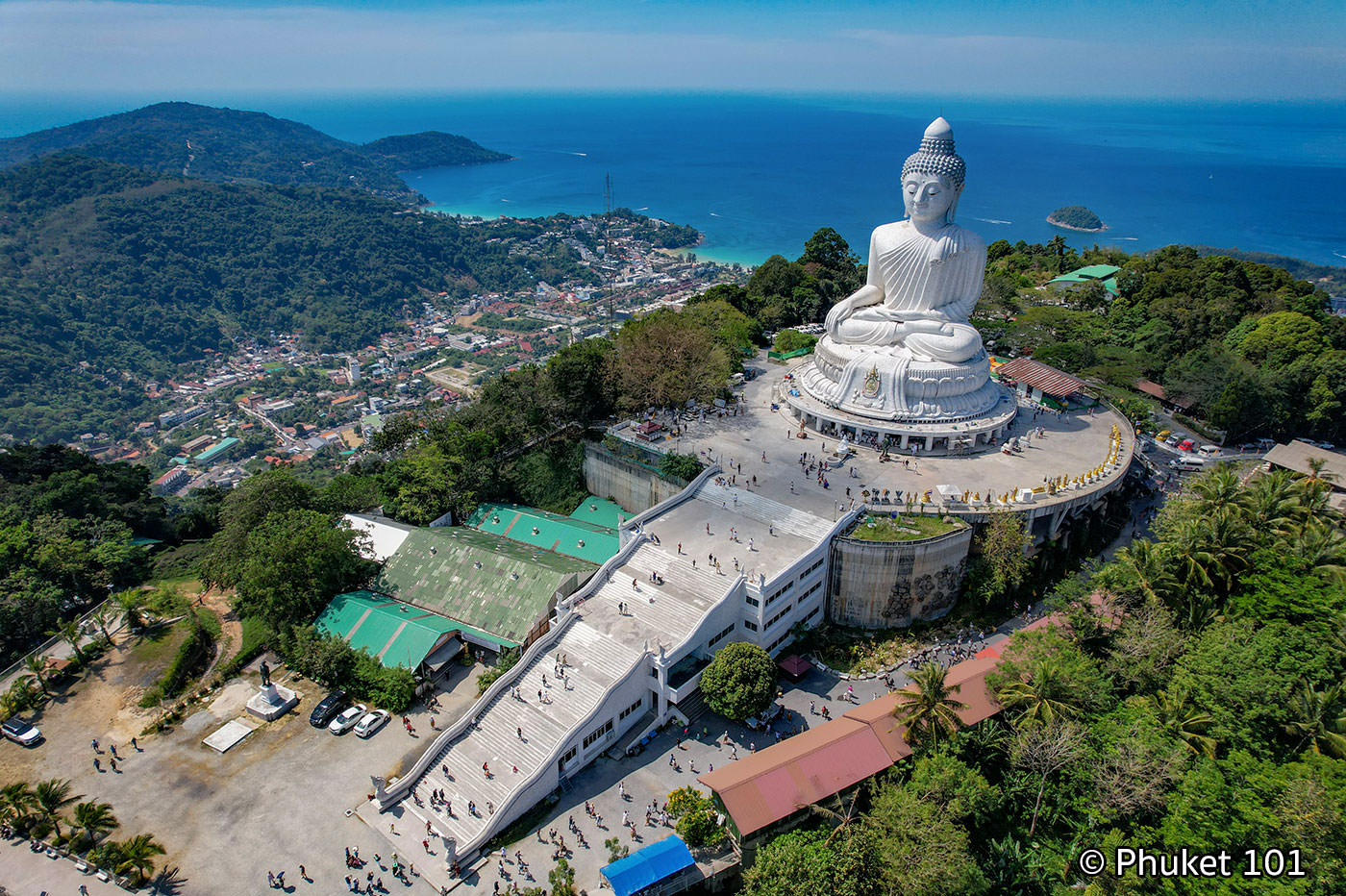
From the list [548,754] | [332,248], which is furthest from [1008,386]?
[332,248]

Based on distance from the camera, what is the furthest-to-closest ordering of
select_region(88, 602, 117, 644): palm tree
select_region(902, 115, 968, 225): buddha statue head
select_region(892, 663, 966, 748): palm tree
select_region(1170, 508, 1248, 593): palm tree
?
select_region(902, 115, 968, 225): buddha statue head < select_region(88, 602, 117, 644): palm tree < select_region(1170, 508, 1248, 593): palm tree < select_region(892, 663, 966, 748): palm tree

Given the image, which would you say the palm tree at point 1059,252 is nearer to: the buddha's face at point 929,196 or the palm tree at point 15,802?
the buddha's face at point 929,196

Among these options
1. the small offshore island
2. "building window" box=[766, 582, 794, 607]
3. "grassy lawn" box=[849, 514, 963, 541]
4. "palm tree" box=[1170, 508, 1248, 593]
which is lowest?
the small offshore island

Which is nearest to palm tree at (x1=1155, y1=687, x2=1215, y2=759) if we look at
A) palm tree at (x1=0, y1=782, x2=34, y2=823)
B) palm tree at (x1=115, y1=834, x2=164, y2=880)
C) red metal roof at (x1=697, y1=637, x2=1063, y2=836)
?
red metal roof at (x1=697, y1=637, x2=1063, y2=836)

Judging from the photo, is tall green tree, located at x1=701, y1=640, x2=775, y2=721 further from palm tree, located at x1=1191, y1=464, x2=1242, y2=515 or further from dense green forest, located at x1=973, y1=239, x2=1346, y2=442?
dense green forest, located at x1=973, y1=239, x2=1346, y2=442

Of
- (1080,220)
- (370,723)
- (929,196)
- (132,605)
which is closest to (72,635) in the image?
(132,605)

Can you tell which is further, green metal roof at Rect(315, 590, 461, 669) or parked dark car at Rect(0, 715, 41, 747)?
green metal roof at Rect(315, 590, 461, 669)
